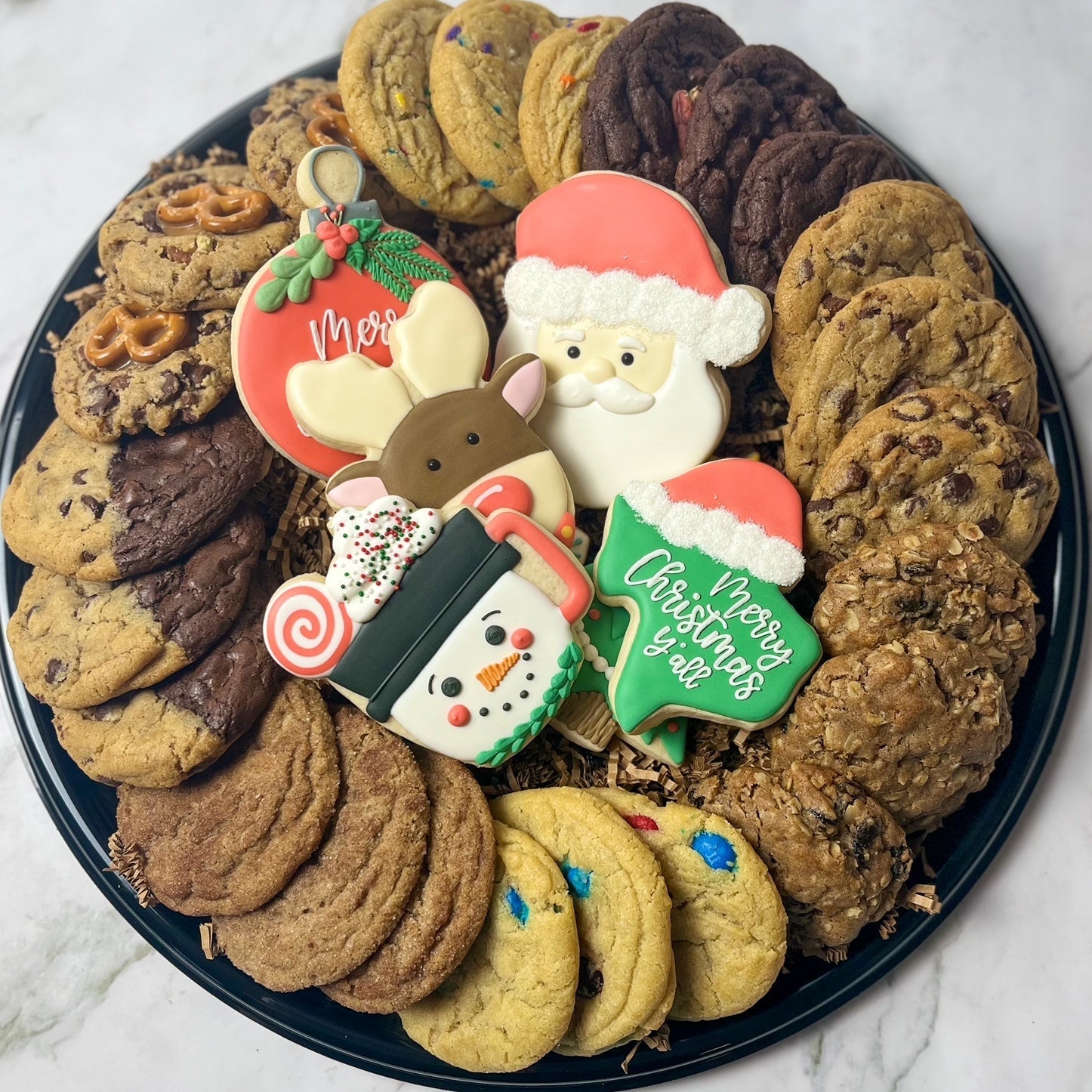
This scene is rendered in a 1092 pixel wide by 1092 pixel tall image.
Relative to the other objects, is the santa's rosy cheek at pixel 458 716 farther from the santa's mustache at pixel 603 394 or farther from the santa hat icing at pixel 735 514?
the santa's mustache at pixel 603 394

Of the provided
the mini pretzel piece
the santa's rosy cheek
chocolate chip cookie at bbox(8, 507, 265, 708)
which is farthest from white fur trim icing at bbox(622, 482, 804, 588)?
the mini pretzel piece

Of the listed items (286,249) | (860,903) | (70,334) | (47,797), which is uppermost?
(286,249)

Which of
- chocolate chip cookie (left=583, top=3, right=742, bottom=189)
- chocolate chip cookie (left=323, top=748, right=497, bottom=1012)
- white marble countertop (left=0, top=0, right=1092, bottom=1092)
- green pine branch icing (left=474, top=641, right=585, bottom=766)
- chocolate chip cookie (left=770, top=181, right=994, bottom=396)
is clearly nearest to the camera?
chocolate chip cookie (left=323, top=748, right=497, bottom=1012)

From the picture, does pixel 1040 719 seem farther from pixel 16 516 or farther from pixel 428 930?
pixel 16 516

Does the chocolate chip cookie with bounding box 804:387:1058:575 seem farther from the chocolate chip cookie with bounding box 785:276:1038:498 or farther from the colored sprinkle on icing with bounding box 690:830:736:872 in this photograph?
the colored sprinkle on icing with bounding box 690:830:736:872

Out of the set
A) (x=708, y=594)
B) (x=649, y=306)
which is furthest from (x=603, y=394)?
(x=708, y=594)

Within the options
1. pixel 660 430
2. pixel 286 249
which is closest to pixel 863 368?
pixel 660 430

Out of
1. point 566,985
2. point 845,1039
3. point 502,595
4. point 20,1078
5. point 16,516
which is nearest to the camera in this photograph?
point 566,985
